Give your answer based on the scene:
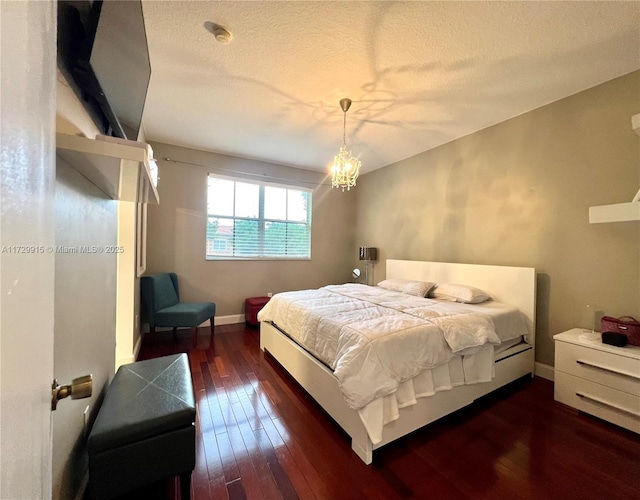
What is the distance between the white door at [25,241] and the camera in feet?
1.14

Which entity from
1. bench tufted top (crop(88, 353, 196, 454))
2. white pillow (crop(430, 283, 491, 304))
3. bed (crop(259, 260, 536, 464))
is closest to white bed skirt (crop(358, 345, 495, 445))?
bed (crop(259, 260, 536, 464))

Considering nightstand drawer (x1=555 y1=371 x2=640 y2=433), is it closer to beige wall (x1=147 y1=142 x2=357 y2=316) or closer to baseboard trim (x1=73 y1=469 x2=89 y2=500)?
baseboard trim (x1=73 y1=469 x2=89 y2=500)

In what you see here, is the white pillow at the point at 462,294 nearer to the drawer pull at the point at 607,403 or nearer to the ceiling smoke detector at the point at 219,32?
the drawer pull at the point at 607,403

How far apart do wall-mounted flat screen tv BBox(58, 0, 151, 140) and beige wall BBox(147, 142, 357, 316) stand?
2.64 meters

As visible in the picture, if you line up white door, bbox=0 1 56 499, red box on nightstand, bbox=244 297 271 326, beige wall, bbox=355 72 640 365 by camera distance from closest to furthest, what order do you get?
white door, bbox=0 1 56 499
beige wall, bbox=355 72 640 365
red box on nightstand, bbox=244 297 271 326

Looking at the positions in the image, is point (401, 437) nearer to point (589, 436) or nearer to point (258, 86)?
point (589, 436)

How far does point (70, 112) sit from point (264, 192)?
11.8 feet

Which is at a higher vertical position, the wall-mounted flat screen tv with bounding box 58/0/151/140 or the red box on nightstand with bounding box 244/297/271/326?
the wall-mounted flat screen tv with bounding box 58/0/151/140

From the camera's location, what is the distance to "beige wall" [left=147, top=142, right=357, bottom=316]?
148 inches

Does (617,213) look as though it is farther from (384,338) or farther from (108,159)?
(108,159)

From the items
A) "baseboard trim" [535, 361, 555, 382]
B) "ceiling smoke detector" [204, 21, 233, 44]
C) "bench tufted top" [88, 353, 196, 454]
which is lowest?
"baseboard trim" [535, 361, 555, 382]

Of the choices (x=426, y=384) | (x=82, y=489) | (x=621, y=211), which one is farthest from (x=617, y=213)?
(x=82, y=489)

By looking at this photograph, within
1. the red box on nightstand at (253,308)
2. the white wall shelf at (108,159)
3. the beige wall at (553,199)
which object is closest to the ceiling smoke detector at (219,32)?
the white wall shelf at (108,159)

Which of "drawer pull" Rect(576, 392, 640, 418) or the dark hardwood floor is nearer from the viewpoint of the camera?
the dark hardwood floor
